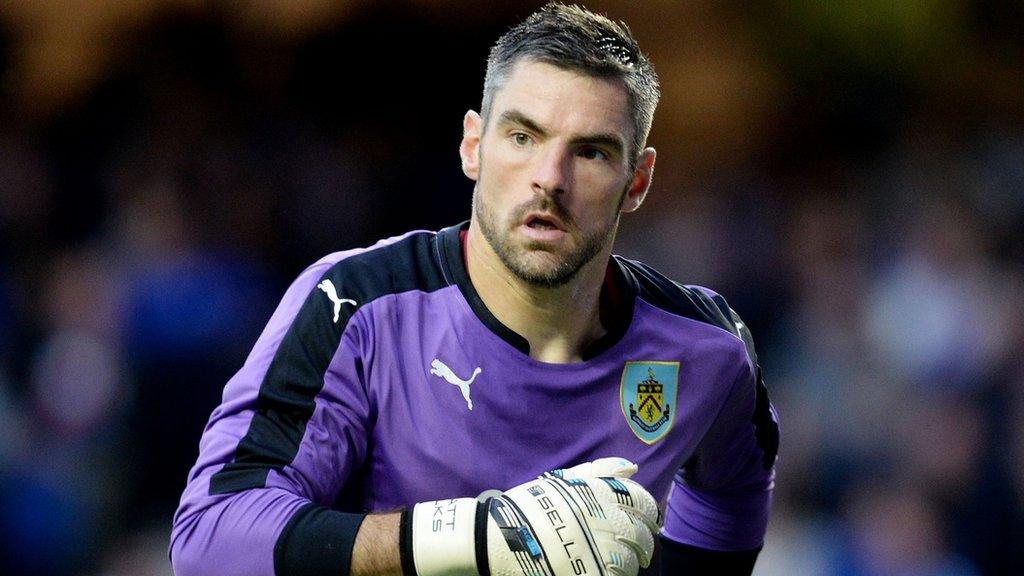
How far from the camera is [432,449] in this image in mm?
2645

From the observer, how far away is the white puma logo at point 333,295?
104 inches

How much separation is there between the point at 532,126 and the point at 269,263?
3256 millimetres

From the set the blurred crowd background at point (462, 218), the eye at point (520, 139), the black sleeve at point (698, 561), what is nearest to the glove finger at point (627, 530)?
the eye at point (520, 139)

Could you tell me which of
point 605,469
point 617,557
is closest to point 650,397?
point 605,469

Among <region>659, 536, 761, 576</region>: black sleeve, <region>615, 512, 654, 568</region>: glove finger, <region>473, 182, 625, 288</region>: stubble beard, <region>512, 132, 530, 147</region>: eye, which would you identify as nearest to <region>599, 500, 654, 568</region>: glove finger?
<region>615, 512, 654, 568</region>: glove finger

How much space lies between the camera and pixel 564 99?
105 inches

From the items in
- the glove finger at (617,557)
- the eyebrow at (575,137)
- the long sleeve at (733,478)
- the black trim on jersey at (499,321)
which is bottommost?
the long sleeve at (733,478)

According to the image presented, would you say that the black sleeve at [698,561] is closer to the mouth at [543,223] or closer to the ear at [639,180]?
the ear at [639,180]

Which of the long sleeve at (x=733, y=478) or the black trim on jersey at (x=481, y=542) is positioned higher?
the black trim on jersey at (x=481, y=542)

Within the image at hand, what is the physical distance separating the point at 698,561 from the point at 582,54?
1.51 m

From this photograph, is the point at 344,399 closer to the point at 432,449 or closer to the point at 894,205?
the point at 432,449

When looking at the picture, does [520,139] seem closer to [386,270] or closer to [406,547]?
[386,270]

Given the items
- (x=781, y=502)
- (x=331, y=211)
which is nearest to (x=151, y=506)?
(x=331, y=211)

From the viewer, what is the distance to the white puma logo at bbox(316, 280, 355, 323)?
2635 millimetres
